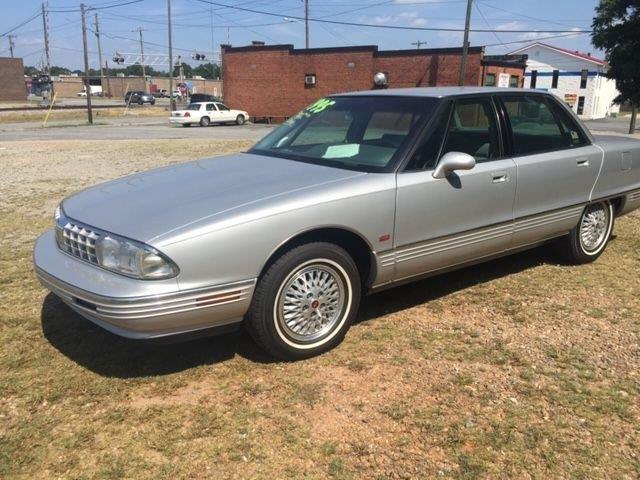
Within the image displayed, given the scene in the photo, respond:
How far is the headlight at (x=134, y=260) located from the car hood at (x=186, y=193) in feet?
0.18

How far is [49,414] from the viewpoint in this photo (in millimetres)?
2961

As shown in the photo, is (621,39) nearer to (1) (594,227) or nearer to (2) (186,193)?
(1) (594,227)

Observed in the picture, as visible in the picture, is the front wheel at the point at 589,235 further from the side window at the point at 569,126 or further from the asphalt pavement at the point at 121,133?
the asphalt pavement at the point at 121,133

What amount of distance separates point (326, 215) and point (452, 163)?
0.97 metres

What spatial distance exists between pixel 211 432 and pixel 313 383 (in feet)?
2.23

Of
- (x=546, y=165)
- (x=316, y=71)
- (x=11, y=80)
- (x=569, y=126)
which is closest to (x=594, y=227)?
(x=569, y=126)

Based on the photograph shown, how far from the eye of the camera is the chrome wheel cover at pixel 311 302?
3.35 meters

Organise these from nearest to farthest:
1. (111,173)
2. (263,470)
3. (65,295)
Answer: (263,470) → (65,295) → (111,173)

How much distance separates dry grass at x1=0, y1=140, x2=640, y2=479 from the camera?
2619mm

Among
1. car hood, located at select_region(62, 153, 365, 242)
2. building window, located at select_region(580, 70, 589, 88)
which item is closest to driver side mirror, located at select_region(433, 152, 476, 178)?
car hood, located at select_region(62, 153, 365, 242)

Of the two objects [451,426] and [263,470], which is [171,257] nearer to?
[263,470]

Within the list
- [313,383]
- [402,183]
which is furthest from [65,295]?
[402,183]

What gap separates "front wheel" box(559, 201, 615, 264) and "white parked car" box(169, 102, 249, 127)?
31.6 meters

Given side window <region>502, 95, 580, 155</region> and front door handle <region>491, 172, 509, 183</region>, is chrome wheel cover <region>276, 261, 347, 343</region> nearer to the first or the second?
front door handle <region>491, 172, 509, 183</region>
